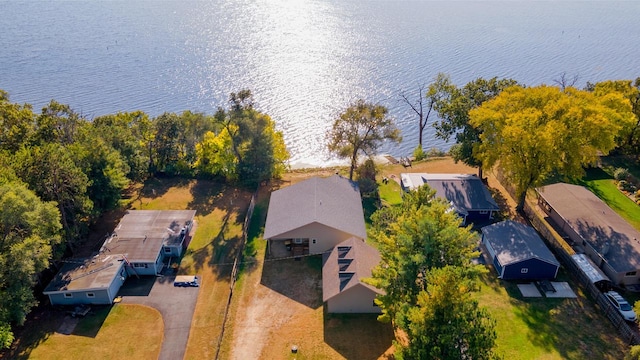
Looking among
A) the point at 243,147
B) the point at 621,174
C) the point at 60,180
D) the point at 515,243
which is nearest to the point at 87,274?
the point at 60,180

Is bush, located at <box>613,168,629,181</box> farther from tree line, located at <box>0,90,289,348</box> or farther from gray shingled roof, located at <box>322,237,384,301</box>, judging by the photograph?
tree line, located at <box>0,90,289,348</box>

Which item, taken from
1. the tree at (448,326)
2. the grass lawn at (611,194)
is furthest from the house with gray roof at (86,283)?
the grass lawn at (611,194)

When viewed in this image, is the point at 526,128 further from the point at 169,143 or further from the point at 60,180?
the point at 60,180

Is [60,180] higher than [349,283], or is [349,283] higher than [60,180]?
[60,180]

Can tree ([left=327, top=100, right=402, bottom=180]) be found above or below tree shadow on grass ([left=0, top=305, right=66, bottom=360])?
above

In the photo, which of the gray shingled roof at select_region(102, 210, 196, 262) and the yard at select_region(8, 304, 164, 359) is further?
the gray shingled roof at select_region(102, 210, 196, 262)

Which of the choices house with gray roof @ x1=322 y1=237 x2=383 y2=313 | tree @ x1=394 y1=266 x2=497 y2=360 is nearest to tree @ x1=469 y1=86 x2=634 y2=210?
house with gray roof @ x1=322 y1=237 x2=383 y2=313
